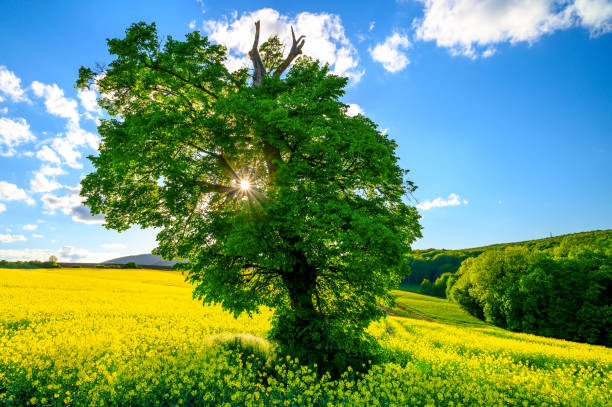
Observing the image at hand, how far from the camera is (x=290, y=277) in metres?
11.5

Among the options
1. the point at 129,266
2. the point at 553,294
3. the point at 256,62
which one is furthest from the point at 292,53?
the point at 129,266

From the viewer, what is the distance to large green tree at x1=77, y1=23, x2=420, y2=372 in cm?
935

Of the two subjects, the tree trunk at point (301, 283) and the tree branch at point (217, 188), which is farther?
the tree branch at point (217, 188)

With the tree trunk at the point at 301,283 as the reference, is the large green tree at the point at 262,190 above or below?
above

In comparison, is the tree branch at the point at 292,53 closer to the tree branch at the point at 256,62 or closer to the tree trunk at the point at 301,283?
the tree branch at the point at 256,62

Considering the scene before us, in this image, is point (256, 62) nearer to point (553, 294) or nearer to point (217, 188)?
point (217, 188)

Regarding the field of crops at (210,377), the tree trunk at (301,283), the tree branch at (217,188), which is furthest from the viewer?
the tree branch at (217,188)

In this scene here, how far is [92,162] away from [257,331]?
40.2ft

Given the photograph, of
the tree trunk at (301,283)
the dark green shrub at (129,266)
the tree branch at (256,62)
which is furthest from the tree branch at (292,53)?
the dark green shrub at (129,266)

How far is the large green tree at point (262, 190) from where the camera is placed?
368 inches

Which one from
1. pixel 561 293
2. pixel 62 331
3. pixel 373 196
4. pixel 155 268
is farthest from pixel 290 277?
pixel 155 268

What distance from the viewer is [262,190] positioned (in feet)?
34.9

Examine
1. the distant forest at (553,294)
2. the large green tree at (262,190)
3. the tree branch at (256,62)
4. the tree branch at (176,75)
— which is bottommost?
the distant forest at (553,294)

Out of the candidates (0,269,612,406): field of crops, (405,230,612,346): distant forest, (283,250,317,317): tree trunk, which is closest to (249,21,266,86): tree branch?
(283,250,317,317): tree trunk
